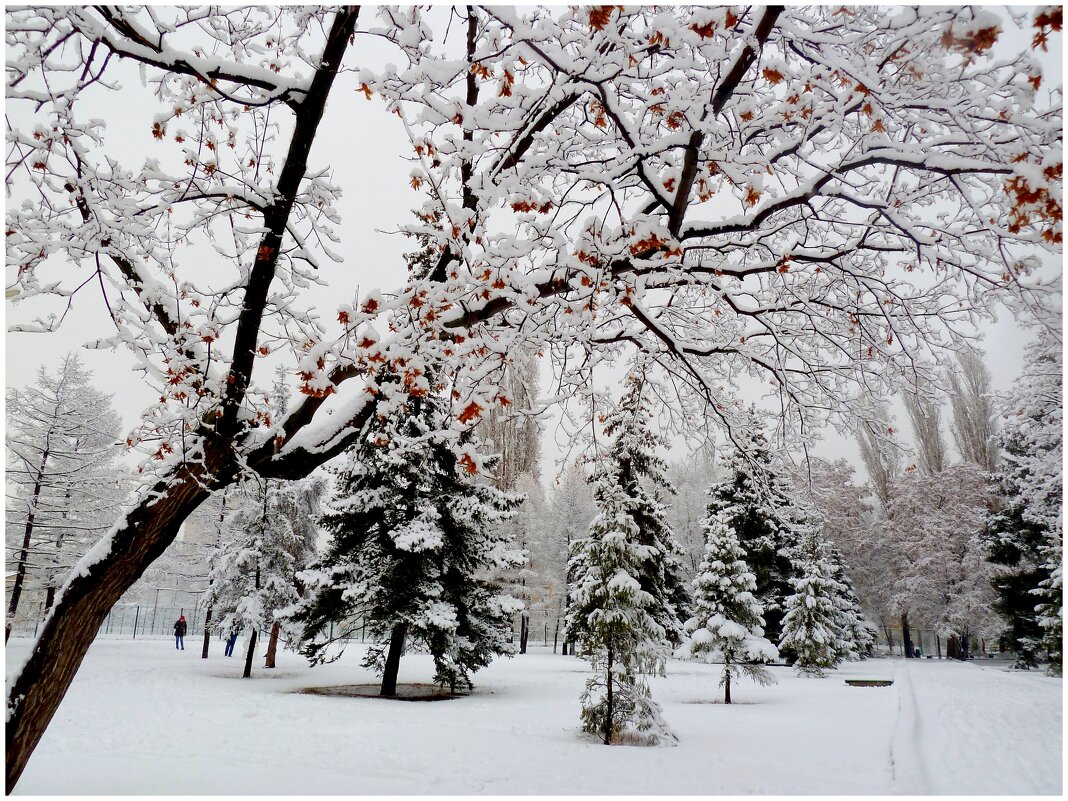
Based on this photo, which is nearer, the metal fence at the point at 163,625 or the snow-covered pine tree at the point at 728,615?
the snow-covered pine tree at the point at 728,615

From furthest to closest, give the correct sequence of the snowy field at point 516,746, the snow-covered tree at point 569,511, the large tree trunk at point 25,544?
the snow-covered tree at point 569,511 < the large tree trunk at point 25,544 < the snowy field at point 516,746

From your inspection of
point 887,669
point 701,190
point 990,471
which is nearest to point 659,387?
point 701,190

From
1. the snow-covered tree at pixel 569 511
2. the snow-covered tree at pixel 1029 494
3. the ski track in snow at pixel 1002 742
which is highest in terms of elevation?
the snow-covered tree at pixel 569 511

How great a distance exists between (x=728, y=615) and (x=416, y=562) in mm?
8425

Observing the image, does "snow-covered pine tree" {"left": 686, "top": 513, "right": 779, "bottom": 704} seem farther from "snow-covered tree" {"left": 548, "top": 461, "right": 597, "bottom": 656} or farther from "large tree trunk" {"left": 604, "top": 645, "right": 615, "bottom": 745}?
"snow-covered tree" {"left": 548, "top": 461, "right": 597, "bottom": 656}

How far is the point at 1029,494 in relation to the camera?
5168 mm

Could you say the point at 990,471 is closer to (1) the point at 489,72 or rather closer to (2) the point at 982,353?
(2) the point at 982,353

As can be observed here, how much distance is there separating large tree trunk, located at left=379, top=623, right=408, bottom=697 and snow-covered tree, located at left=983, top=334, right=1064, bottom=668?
1206cm

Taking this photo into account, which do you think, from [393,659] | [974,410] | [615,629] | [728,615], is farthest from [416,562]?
[974,410]

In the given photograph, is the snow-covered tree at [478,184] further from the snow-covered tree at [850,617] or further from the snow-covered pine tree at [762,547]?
the snow-covered tree at [850,617]

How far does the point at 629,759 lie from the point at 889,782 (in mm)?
3136

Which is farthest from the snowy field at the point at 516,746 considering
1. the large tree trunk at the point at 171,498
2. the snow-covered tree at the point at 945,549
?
the snow-covered tree at the point at 945,549

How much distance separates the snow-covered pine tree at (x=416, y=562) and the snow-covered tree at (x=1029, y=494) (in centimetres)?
1079

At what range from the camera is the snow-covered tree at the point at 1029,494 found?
4430 millimetres
